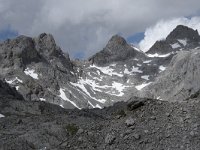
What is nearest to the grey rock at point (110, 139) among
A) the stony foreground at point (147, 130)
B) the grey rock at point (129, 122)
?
the stony foreground at point (147, 130)

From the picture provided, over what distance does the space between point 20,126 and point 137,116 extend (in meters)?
26.7

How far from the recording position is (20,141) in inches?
1412

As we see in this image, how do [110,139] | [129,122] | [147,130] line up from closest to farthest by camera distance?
[147,130]
[110,139]
[129,122]

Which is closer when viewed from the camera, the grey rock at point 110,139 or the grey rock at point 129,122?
the grey rock at point 110,139

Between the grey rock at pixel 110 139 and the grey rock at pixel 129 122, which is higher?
the grey rock at pixel 129 122

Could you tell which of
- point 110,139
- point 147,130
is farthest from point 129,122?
point 110,139

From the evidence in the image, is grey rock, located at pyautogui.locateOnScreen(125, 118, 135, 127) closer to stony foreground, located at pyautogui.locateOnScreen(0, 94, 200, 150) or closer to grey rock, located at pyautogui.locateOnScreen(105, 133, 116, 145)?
stony foreground, located at pyautogui.locateOnScreen(0, 94, 200, 150)

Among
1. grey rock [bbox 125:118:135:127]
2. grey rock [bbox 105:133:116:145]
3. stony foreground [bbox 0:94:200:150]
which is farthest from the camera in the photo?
grey rock [bbox 125:118:135:127]

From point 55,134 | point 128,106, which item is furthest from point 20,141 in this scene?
point 128,106

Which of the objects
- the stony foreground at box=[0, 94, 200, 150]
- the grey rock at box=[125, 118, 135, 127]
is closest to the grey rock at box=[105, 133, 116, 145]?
the stony foreground at box=[0, 94, 200, 150]

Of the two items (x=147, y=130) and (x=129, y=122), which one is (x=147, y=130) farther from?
(x=129, y=122)

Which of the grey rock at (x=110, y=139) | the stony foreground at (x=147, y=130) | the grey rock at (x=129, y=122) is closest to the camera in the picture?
the stony foreground at (x=147, y=130)

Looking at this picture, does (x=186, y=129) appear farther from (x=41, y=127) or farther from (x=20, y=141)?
(x=41, y=127)

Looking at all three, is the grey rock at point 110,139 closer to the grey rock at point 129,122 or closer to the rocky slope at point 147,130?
the rocky slope at point 147,130
